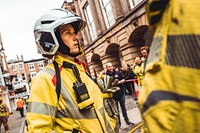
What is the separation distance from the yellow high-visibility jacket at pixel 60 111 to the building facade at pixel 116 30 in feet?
31.4

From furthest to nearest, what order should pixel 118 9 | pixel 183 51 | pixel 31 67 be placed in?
1. pixel 31 67
2. pixel 118 9
3. pixel 183 51

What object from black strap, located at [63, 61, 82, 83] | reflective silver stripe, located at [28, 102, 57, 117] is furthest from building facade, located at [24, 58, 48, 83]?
reflective silver stripe, located at [28, 102, 57, 117]

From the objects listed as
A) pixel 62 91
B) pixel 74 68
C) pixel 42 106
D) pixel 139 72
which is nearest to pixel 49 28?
pixel 74 68

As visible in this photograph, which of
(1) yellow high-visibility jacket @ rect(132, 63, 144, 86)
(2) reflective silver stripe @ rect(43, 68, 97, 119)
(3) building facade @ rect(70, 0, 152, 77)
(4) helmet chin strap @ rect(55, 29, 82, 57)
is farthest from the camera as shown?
(3) building facade @ rect(70, 0, 152, 77)

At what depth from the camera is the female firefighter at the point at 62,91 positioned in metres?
1.77

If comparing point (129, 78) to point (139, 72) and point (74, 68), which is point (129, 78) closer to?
point (139, 72)

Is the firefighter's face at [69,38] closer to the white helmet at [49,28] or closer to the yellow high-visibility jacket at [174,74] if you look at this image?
the white helmet at [49,28]

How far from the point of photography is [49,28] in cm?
211

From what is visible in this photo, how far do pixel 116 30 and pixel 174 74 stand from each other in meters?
16.4

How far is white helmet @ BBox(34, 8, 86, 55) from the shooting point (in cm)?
212

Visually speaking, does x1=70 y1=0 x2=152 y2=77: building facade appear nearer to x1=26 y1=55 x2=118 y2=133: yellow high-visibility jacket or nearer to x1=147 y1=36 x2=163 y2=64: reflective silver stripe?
x1=26 y1=55 x2=118 y2=133: yellow high-visibility jacket

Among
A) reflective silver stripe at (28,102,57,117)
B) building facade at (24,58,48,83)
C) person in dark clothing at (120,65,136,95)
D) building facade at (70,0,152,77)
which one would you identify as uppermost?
building facade at (24,58,48,83)

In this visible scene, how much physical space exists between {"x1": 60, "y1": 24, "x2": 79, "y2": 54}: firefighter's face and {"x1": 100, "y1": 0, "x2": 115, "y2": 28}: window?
53.6 ft

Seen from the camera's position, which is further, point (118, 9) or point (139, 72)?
point (118, 9)
